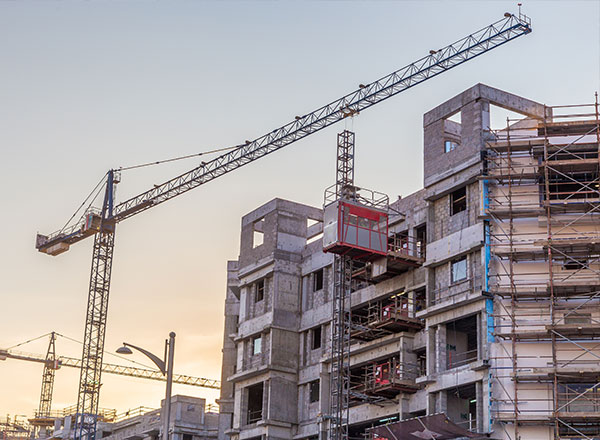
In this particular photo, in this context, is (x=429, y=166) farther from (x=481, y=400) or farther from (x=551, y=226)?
(x=481, y=400)

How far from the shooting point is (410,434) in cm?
5200

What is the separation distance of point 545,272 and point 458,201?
262 inches

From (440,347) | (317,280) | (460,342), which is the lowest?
(440,347)

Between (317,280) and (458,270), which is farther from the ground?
(317,280)

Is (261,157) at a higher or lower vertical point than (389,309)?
higher

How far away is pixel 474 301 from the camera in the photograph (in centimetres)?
5159

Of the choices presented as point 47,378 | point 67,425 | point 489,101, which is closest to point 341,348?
point 489,101

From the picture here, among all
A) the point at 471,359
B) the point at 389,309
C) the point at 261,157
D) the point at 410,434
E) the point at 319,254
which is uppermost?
the point at 261,157

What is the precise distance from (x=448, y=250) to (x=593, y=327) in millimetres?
9291

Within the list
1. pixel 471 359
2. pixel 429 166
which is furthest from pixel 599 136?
pixel 471 359

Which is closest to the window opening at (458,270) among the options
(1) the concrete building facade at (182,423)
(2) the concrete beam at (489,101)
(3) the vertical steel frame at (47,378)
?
(2) the concrete beam at (489,101)

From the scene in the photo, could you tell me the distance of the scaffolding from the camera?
48406 millimetres

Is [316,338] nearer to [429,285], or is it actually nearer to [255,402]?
[255,402]

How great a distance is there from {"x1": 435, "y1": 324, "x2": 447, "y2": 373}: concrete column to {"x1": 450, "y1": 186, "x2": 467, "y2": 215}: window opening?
21.0 ft
